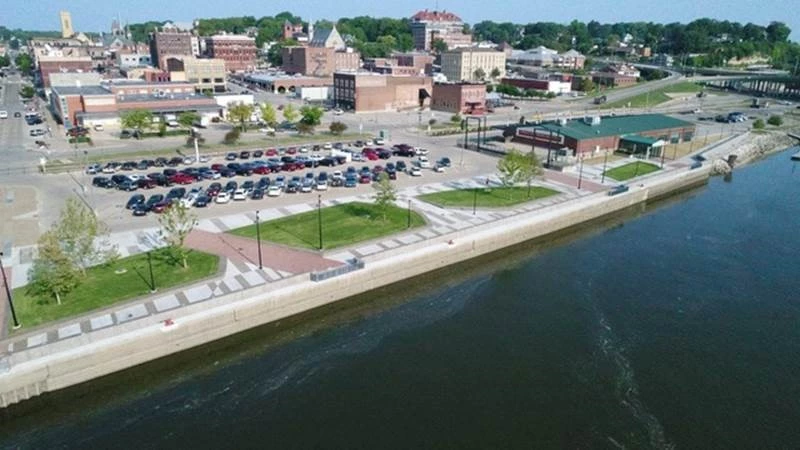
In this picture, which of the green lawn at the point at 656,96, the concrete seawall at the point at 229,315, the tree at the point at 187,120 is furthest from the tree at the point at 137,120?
the green lawn at the point at 656,96

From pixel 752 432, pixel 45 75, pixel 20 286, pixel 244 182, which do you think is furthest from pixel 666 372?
pixel 45 75

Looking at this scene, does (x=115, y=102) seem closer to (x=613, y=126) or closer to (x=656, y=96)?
(x=613, y=126)

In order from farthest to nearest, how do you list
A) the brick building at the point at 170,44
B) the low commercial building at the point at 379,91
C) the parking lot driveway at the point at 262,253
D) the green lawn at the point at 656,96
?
the brick building at the point at 170,44 < the green lawn at the point at 656,96 < the low commercial building at the point at 379,91 < the parking lot driveway at the point at 262,253

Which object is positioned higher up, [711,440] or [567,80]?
[567,80]

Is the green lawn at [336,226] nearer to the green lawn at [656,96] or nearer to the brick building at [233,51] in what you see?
the green lawn at [656,96]

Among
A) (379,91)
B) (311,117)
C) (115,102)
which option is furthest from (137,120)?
(379,91)

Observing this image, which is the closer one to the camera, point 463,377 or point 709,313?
point 463,377

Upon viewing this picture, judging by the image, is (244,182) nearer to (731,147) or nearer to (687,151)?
(687,151)
